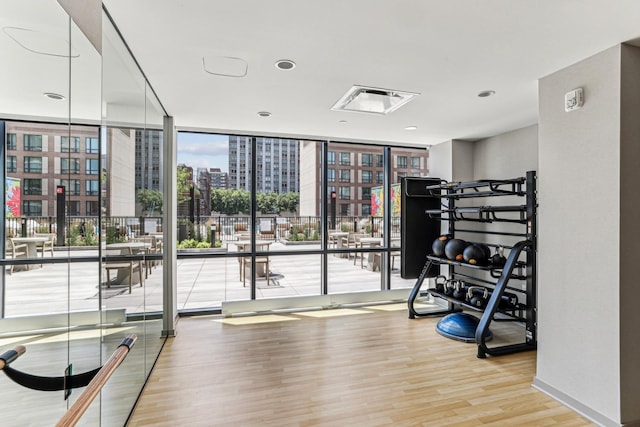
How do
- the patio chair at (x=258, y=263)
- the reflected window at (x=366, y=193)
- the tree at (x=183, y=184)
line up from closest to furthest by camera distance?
the tree at (x=183, y=184), the patio chair at (x=258, y=263), the reflected window at (x=366, y=193)

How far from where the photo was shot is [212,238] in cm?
479

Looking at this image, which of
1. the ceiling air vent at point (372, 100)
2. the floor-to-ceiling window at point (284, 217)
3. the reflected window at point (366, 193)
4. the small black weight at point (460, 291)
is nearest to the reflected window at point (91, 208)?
the ceiling air vent at point (372, 100)

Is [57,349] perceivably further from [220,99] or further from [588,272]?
[588,272]

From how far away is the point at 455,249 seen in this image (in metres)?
4.21

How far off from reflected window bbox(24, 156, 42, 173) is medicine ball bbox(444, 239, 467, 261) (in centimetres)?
408

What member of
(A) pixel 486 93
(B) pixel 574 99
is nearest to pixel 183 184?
(A) pixel 486 93

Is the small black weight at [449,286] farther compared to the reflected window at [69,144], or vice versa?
the small black weight at [449,286]

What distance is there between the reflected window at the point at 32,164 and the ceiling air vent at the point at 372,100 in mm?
2358

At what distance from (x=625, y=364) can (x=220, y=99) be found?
150 inches

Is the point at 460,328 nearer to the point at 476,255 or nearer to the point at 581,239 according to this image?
the point at 476,255

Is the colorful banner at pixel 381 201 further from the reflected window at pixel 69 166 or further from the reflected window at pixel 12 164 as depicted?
the reflected window at pixel 12 164

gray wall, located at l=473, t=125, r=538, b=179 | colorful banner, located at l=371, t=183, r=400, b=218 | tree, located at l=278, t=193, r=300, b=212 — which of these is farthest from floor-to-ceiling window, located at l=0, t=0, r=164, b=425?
gray wall, located at l=473, t=125, r=538, b=179

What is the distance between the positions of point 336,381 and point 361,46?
267 cm

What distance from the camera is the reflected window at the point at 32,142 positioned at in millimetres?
1211
